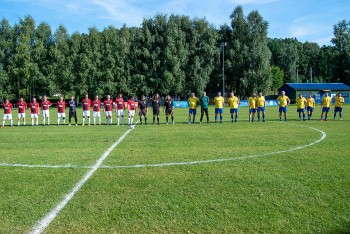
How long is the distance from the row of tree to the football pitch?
1759 inches

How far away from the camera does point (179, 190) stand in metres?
5.71

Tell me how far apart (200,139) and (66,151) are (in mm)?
4950

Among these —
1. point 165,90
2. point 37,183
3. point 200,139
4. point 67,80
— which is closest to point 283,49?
point 165,90

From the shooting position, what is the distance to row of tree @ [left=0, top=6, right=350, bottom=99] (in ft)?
179

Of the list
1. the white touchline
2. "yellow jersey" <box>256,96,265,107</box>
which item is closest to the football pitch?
the white touchline

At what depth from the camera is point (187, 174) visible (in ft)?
22.4

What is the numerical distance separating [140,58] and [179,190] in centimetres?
5073

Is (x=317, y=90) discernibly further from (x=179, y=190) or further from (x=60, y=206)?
(x=60, y=206)

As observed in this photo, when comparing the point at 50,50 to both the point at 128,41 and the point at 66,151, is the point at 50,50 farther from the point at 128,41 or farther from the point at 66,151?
the point at 66,151

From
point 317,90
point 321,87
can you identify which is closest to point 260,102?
point 317,90

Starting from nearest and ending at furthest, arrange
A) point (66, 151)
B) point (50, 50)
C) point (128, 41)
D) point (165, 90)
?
point (66, 151)
point (165, 90)
point (50, 50)
point (128, 41)

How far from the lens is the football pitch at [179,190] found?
433 cm

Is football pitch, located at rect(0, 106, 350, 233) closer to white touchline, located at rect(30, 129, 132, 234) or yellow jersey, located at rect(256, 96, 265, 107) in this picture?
white touchline, located at rect(30, 129, 132, 234)

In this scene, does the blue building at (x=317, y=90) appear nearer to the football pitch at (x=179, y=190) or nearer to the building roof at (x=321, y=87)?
the building roof at (x=321, y=87)
